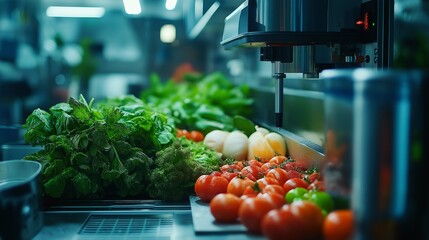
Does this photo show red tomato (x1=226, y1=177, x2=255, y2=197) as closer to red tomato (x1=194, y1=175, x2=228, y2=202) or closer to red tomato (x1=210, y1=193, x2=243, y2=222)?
red tomato (x1=194, y1=175, x2=228, y2=202)

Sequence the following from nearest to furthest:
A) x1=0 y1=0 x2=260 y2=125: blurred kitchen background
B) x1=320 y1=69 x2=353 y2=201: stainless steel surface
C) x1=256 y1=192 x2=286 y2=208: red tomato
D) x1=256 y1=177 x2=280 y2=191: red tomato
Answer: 1. x1=320 y1=69 x2=353 y2=201: stainless steel surface
2. x1=256 y1=192 x2=286 y2=208: red tomato
3. x1=256 y1=177 x2=280 y2=191: red tomato
4. x1=0 y1=0 x2=260 y2=125: blurred kitchen background

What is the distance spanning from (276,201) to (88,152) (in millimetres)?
967

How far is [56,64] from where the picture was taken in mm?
8648

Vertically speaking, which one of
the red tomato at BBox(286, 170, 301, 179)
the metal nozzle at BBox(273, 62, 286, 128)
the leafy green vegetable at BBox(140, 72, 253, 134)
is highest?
the metal nozzle at BBox(273, 62, 286, 128)

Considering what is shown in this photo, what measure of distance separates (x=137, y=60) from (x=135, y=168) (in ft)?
21.7

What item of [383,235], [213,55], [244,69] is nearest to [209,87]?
[244,69]

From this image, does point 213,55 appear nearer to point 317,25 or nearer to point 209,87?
point 209,87

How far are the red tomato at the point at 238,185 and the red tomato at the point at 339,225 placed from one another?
588mm

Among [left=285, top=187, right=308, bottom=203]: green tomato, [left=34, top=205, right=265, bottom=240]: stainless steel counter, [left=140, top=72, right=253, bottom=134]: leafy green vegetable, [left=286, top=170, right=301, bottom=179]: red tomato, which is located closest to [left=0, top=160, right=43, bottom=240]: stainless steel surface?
[left=34, top=205, right=265, bottom=240]: stainless steel counter

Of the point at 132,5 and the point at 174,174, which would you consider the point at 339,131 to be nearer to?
the point at 174,174

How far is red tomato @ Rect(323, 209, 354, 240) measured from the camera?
1448 mm

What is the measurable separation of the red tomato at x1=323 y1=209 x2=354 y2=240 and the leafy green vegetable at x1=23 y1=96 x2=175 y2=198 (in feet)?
3.67

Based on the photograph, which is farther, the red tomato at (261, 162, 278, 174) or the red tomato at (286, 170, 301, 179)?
the red tomato at (261, 162, 278, 174)

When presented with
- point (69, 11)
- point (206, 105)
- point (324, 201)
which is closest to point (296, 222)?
point (324, 201)
